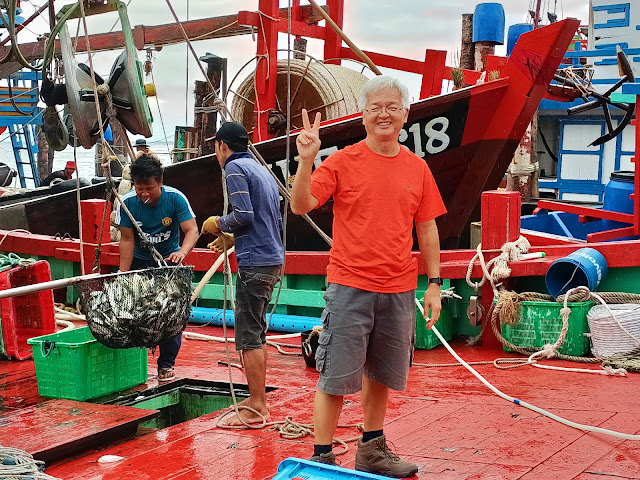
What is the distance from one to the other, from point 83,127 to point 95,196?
446 cm

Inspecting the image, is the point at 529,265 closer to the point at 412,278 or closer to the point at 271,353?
the point at 271,353

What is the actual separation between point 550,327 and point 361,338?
2949mm

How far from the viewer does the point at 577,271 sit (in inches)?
250

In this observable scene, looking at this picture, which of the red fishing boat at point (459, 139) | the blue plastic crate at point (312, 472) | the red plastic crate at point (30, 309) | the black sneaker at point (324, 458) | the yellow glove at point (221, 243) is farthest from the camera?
the red fishing boat at point (459, 139)

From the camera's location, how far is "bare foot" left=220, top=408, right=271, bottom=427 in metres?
4.79

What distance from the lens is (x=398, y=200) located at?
3672 mm

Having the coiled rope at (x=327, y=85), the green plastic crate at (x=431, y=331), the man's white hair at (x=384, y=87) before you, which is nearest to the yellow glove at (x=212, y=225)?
the man's white hair at (x=384, y=87)

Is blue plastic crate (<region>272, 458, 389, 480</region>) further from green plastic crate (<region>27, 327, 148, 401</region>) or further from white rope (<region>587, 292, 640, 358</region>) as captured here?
white rope (<region>587, 292, 640, 358</region>)

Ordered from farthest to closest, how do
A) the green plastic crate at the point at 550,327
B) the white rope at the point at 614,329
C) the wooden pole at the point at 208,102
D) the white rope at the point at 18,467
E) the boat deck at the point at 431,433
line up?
1. the wooden pole at the point at 208,102
2. the green plastic crate at the point at 550,327
3. the white rope at the point at 614,329
4. the boat deck at the point at 431,433
5. the white rope at the point at 18,467

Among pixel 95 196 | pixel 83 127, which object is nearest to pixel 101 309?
pixel 83 127

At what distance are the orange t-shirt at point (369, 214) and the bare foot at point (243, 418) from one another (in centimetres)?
144

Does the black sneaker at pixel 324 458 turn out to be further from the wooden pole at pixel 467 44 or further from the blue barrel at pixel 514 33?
the blue barrel at pixel 514 33

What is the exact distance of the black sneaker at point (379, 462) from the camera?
3826 mm

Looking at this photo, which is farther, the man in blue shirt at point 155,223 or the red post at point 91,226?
the red post at point 91,226
